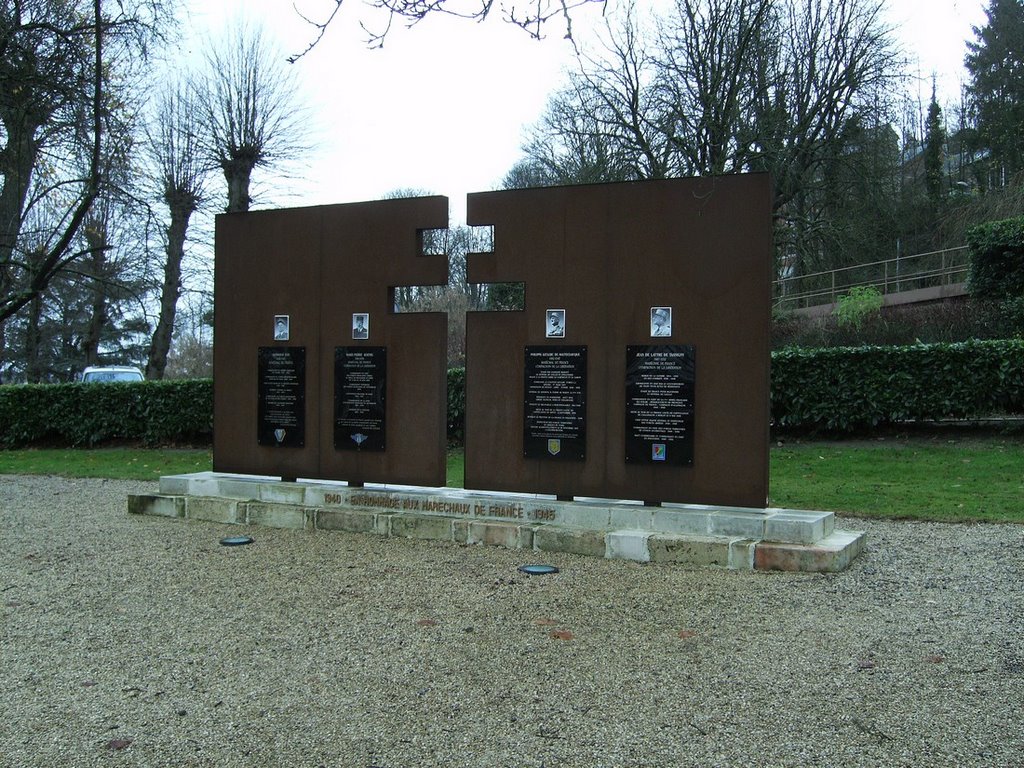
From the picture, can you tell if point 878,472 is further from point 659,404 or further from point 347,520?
point 347,520

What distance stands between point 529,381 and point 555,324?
0.54 meters

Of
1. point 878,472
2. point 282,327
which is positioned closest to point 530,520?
point 282,327

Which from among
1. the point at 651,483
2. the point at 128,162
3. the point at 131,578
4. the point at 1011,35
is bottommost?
the point at 131,578

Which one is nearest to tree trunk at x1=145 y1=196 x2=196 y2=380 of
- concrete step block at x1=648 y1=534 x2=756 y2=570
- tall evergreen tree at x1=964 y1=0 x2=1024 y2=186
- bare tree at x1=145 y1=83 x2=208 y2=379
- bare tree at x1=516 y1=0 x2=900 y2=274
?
bare tree at x1=145 y1=83 x2=208 y2=379

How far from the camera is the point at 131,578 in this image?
6176 mm

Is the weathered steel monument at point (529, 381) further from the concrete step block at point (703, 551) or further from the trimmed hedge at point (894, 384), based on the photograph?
the trimmed hedge at point (894, 384)

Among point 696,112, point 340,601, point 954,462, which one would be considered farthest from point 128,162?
point 696,112

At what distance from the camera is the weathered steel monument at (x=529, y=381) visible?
664 centimetres

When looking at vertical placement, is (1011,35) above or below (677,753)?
above

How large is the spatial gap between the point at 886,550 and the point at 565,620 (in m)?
3.20

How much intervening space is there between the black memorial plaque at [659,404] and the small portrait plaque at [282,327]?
3604mm

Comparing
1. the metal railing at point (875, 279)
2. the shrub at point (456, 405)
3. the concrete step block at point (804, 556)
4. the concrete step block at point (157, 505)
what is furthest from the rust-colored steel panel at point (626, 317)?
the metal railing at point (875, 279)

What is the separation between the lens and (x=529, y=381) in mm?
7367

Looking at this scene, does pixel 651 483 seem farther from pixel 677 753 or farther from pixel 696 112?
pixel 696 112
